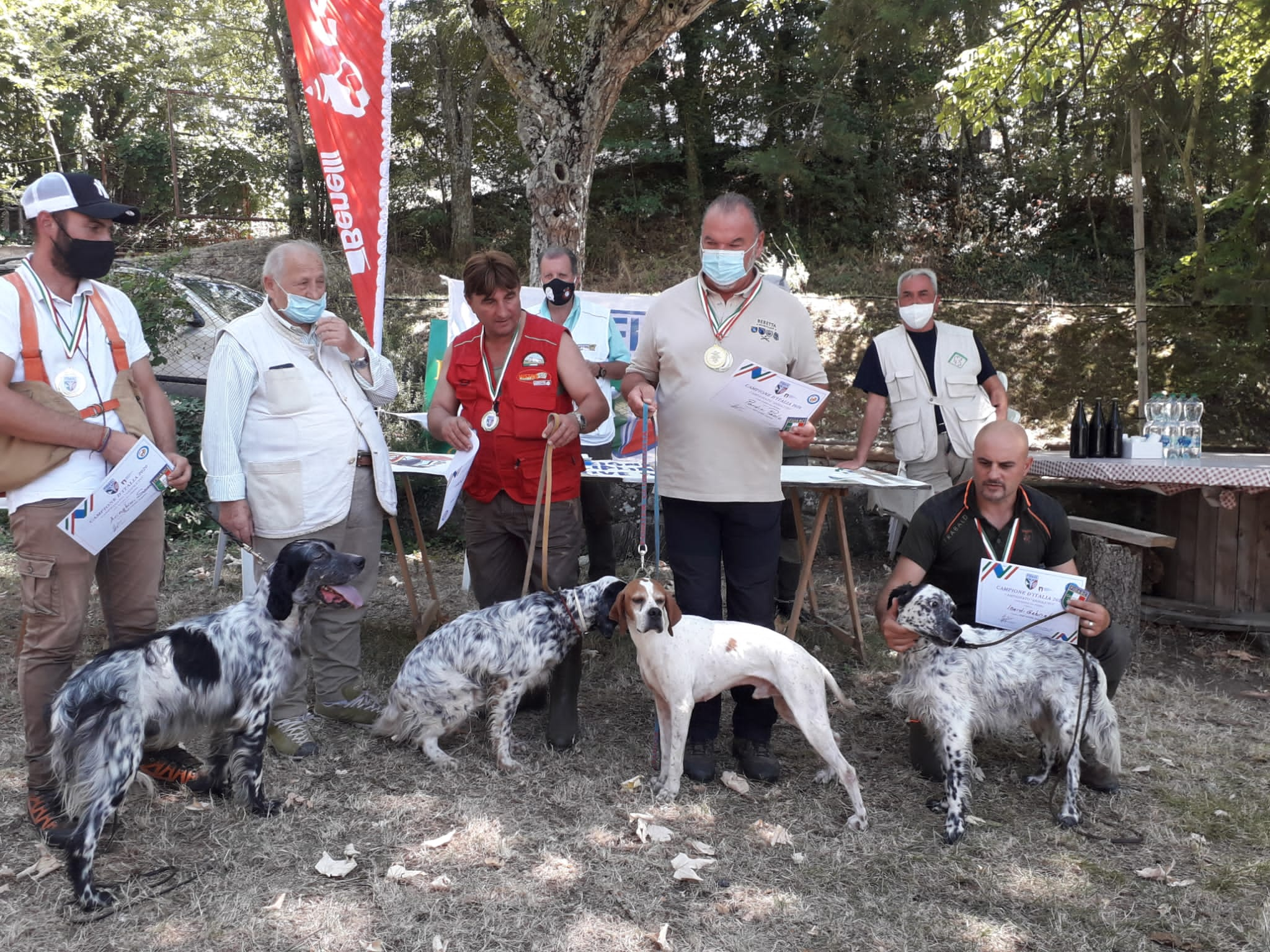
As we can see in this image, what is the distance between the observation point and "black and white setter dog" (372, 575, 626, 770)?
3830 millimetres

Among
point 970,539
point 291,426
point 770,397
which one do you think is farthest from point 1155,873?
point 291,426

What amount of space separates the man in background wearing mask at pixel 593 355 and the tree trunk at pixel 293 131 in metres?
13.1

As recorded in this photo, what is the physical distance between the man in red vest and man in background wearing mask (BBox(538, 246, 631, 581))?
1321 millimetres

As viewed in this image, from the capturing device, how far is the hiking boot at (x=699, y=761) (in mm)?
3695

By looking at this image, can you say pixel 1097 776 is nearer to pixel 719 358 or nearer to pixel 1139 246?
pixel 719 358

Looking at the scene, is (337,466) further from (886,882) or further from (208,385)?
(886,882)

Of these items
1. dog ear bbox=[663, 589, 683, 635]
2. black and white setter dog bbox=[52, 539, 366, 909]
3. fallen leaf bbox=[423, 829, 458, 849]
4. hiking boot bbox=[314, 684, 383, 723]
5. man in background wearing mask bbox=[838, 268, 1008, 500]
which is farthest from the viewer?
man in background wearing mask bbox=[838, 268, 1008, 500]

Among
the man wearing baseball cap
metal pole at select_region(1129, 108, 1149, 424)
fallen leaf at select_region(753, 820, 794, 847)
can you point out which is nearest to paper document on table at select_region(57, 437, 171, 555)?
the man wearing baseball cap

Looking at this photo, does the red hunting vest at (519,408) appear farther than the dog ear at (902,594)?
Yes

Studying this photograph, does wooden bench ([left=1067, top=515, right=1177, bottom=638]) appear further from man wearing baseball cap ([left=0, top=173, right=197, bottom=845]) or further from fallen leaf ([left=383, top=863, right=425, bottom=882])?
man wearing baseball cap ([left=0, top=173, right=197, bottom=845])

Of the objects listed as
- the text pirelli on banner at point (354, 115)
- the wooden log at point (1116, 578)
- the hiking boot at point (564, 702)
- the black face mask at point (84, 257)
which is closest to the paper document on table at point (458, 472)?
the hiking boot at point (564, 702)

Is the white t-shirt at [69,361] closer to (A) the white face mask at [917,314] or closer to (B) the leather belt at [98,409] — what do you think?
(B) the leather belt at [98,409]

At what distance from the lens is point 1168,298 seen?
1277 centimetres

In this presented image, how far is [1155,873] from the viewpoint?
3047 mm
